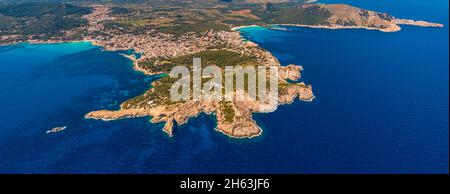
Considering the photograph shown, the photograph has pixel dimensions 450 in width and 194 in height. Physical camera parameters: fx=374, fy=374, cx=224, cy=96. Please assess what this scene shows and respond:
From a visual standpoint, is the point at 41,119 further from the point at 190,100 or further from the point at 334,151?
the point at 334,151

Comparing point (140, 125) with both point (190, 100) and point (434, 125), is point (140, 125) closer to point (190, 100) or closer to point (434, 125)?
point (190, 100)
